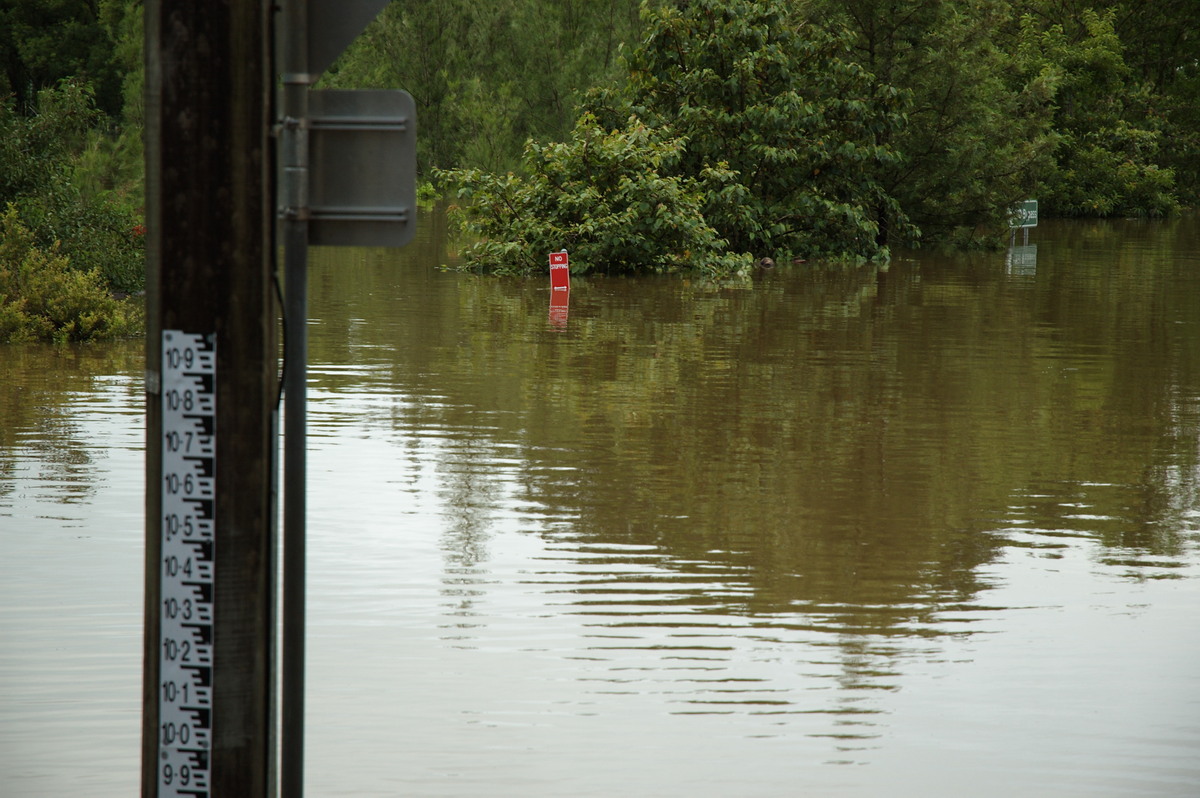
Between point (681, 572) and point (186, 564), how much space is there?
471 centimetres

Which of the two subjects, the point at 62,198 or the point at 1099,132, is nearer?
the point at 62,198

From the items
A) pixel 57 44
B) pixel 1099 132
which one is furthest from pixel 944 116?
pixel 57 44

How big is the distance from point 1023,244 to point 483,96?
26.3 metres

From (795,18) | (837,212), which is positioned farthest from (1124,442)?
(795,18)

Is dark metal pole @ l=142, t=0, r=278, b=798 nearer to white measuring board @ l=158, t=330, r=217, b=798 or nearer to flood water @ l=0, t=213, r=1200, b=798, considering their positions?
white measuring board @ l=158, t=330, r=217, b=798

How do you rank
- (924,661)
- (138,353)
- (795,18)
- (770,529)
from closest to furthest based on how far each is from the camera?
(924,661) < (770,529) < (138,353) < (795,18)

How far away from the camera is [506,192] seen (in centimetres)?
2734

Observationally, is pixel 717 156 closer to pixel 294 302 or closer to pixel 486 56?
pixel 294 302

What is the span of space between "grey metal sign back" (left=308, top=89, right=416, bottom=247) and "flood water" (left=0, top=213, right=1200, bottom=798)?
2.33m

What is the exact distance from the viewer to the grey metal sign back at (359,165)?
140 inches

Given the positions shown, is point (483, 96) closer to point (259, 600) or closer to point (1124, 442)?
point (1124, 442)

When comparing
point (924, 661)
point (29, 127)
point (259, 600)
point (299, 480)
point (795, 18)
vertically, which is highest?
point (795, 18)

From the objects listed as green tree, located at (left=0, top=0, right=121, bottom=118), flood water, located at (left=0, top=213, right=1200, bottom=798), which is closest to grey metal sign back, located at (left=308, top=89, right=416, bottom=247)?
flood water, located at (left=0, top=213, right=1200, bottom=798)

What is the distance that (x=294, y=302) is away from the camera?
349 centimetres
